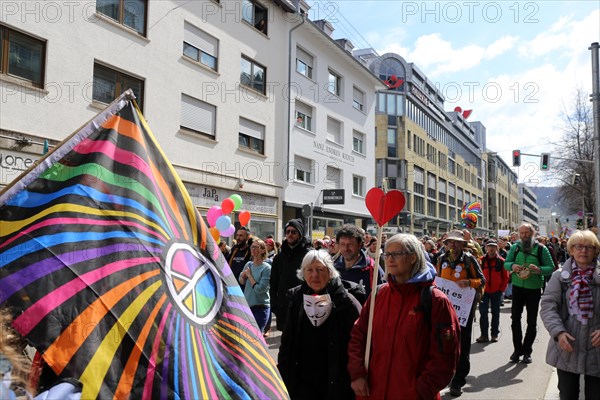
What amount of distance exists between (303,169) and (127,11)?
413 inches

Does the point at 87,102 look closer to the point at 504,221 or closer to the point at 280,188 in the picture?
the point at 280,188

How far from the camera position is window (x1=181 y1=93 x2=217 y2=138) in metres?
16.6

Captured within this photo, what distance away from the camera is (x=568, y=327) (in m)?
4.04

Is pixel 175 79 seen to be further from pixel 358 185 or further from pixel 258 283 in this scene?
pixel 358 185

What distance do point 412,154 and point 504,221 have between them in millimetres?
58265

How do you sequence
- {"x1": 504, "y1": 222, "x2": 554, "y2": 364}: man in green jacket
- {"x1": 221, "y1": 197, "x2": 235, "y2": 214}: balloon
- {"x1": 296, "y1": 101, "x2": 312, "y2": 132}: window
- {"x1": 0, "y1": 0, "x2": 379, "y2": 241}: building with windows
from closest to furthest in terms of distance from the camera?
{"x1": 504, "y1": 222, "x2": 554, "y2": 364}: man in green jacket → {"x1": 221, "y1": 197, "x2": 235, "y2": 214}: balloon → {"x1": 0, "y1": 0, "x2": 379, "y2": 241}: building with windows → {"x1": 296, "y1": 101, "x2": 312, "y2": 132}: window

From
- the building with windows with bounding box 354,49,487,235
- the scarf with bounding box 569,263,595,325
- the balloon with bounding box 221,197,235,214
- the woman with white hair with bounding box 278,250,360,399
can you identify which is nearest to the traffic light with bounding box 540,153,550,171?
the building with windows with bounding box 354,49,487,235

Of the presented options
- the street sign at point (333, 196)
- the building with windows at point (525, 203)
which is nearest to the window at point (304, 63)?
the street sign at point (333, 196)

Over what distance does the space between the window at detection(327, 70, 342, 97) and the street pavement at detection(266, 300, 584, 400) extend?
18.8 m

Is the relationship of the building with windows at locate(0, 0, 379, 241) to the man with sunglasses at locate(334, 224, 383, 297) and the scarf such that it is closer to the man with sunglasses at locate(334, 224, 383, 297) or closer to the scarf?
the man with sunglasses at locate(334, 224, 383, 297)

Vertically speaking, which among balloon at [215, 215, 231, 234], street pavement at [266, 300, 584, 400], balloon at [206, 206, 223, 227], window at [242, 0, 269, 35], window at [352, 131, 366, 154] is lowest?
street pavement at [266, 300, 584, 400]

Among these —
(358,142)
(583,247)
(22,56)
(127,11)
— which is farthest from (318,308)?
(358,142)

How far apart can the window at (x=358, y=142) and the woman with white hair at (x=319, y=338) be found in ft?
79.7

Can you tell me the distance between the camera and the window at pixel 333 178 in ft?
81.8
